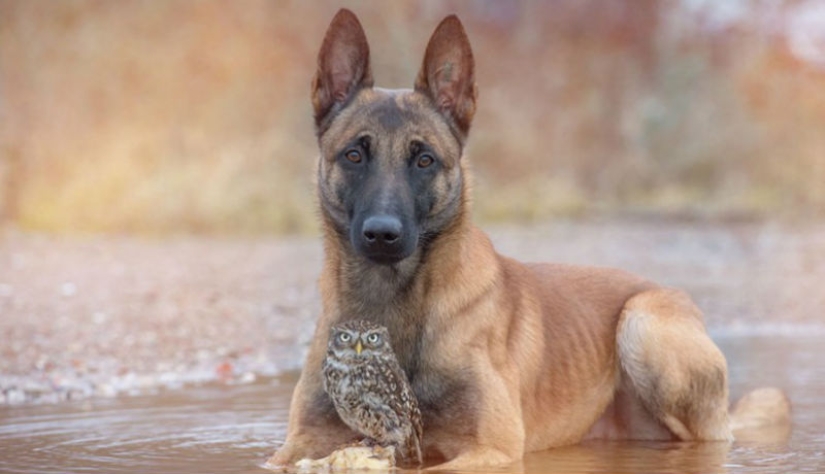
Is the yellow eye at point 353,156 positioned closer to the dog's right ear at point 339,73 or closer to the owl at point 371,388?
the dog's right ear at point 339,73

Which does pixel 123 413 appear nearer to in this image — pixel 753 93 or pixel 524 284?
pixel 524 284

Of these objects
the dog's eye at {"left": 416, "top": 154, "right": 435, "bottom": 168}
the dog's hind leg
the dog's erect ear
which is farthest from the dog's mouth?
the dog's hind leg

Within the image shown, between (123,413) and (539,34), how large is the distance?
1799cm

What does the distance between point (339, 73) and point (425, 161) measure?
673mm

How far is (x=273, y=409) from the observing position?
26.7ft

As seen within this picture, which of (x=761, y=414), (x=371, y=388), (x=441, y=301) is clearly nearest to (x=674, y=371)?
(x=761, y=414)

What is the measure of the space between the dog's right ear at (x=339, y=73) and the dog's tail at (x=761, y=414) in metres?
2.83

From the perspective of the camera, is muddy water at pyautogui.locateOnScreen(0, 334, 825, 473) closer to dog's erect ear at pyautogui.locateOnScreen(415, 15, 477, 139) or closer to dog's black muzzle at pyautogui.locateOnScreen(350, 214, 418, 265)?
dog's black muzzle at pyautogui.locateOnScreen(350, 214, 418, 265)

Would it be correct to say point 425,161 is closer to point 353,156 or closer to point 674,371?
point 353,156

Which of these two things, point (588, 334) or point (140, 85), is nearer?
point (588, 334)

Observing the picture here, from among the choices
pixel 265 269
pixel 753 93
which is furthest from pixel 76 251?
pixel 753 93

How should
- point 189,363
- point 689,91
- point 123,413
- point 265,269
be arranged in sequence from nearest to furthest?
1. point 123,413
2. point 189,363
3. point 265,269
4. point 689,91

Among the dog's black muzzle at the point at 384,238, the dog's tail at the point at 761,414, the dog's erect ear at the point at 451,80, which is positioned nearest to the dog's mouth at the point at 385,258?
the dog's black muzzle at the point at 384,238

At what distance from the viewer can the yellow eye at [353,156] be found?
599 cm
